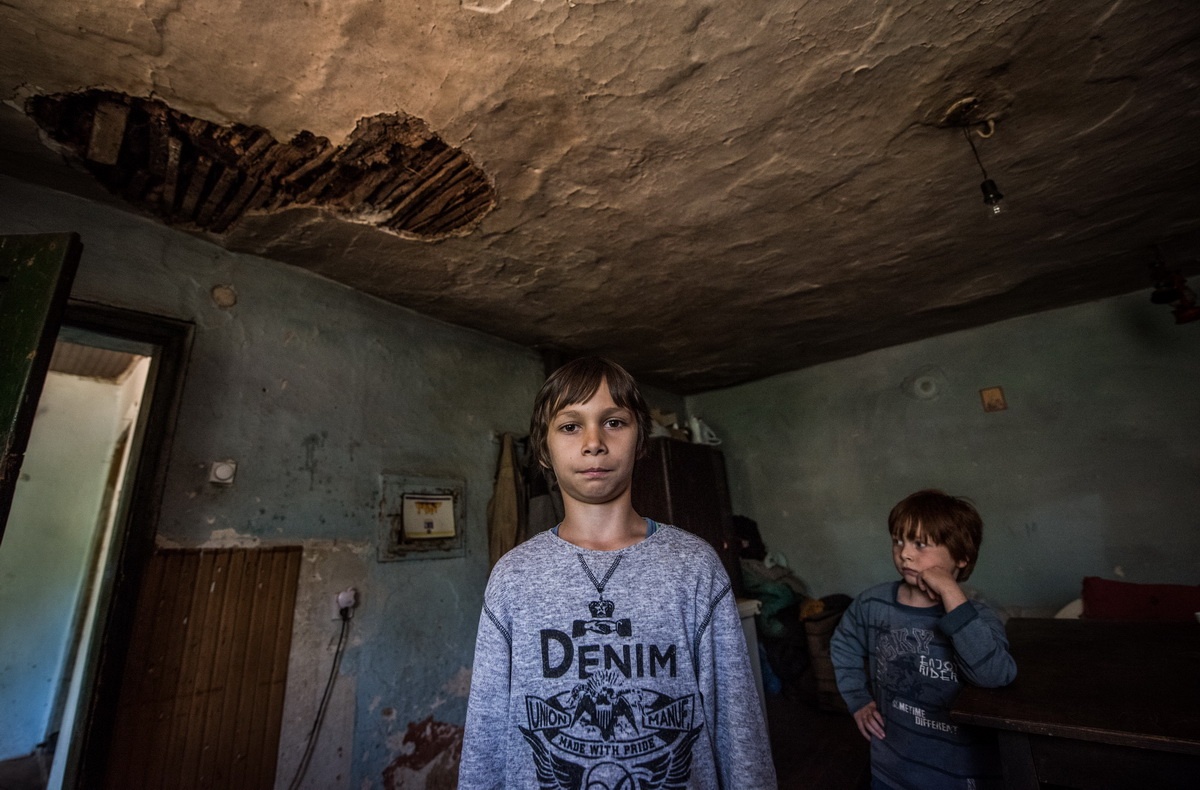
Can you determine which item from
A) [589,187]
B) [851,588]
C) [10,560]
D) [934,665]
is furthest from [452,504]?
[10,560]

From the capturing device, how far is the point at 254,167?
1797 millimetres

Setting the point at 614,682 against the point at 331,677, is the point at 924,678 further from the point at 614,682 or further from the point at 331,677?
the point at 331,677

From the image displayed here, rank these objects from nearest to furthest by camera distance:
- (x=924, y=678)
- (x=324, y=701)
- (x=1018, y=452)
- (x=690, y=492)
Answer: (x=924, y=678), (x=324, y=701), (x=1018, y=452), (x=690, y=492)

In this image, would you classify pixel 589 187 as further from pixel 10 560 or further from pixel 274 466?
pixel 10 560

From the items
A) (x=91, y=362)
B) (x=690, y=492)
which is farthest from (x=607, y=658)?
(x=91, y=362)

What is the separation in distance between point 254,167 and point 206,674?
1.93 meters

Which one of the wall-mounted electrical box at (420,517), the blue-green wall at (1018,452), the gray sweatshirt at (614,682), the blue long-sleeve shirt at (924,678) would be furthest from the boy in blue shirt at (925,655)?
the blue-green wall at (1018,452)

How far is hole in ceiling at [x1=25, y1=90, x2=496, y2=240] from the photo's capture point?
1582 millimetres

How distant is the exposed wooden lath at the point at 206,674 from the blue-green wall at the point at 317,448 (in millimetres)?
81

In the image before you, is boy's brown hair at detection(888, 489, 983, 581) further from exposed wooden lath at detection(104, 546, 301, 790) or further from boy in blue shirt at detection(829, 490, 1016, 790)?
exposed wooden lath at detection(104, 546, 301, 790)

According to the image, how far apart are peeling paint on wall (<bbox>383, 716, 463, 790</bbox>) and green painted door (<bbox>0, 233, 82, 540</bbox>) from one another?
1.85 meters

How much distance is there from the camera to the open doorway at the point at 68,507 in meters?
1.96

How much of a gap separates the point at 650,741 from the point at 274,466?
2063 millimetres

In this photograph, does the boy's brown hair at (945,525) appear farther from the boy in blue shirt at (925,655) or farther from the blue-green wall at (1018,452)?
the blue-green wall at (1018,452)
